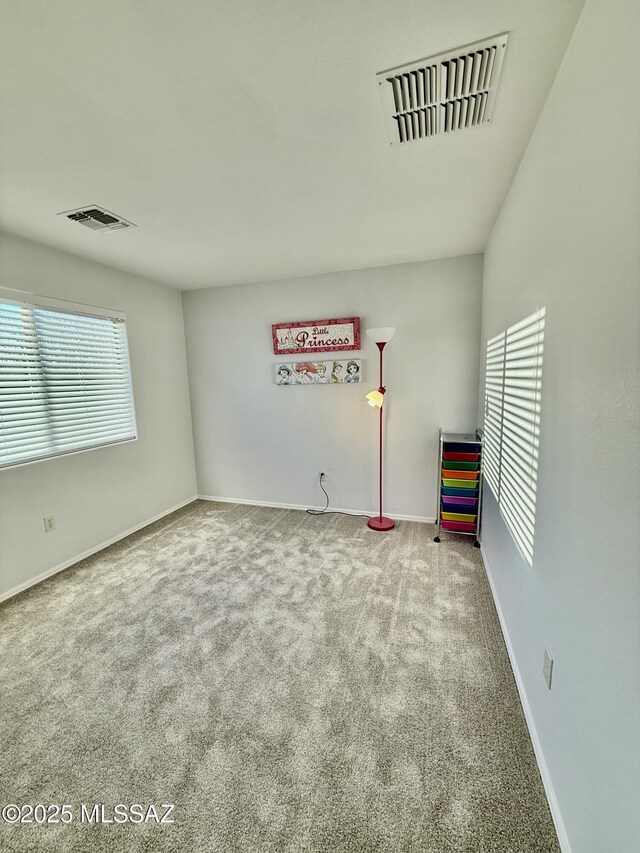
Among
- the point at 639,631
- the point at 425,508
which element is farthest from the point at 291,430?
the point at 639,631

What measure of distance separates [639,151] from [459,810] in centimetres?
193

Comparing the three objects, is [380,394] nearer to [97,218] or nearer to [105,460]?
[97,218]

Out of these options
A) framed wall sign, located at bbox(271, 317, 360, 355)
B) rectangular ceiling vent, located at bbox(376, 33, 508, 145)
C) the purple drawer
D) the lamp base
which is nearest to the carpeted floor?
the purple drawer

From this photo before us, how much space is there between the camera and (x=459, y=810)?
1.15 m

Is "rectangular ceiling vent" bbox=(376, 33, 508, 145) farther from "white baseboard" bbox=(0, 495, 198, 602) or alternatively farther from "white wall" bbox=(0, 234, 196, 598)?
"white baseboard" bbox=(0, 495, 198, 602)

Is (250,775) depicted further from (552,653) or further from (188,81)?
(188,81)

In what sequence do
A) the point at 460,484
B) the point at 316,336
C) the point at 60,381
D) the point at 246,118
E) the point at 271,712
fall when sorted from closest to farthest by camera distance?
1. the point at 246,118
2. the point at 271,712
3. the point at 60,381
4. the point at 460,484
5. the point at 316,336

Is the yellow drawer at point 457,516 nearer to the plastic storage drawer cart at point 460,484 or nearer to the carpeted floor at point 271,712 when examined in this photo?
the plastic storage drawer cart at point 460,484

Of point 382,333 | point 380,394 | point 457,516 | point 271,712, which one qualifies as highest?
point 382,333

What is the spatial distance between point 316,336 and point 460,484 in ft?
6.48

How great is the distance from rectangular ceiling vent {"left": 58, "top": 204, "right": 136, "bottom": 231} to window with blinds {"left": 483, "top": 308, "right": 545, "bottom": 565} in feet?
8.21

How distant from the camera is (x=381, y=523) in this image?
11.1 feet

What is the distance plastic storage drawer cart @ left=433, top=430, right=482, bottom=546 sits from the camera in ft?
9.35

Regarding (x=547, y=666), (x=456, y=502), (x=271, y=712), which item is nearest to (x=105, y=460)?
(x=271, y=712)
